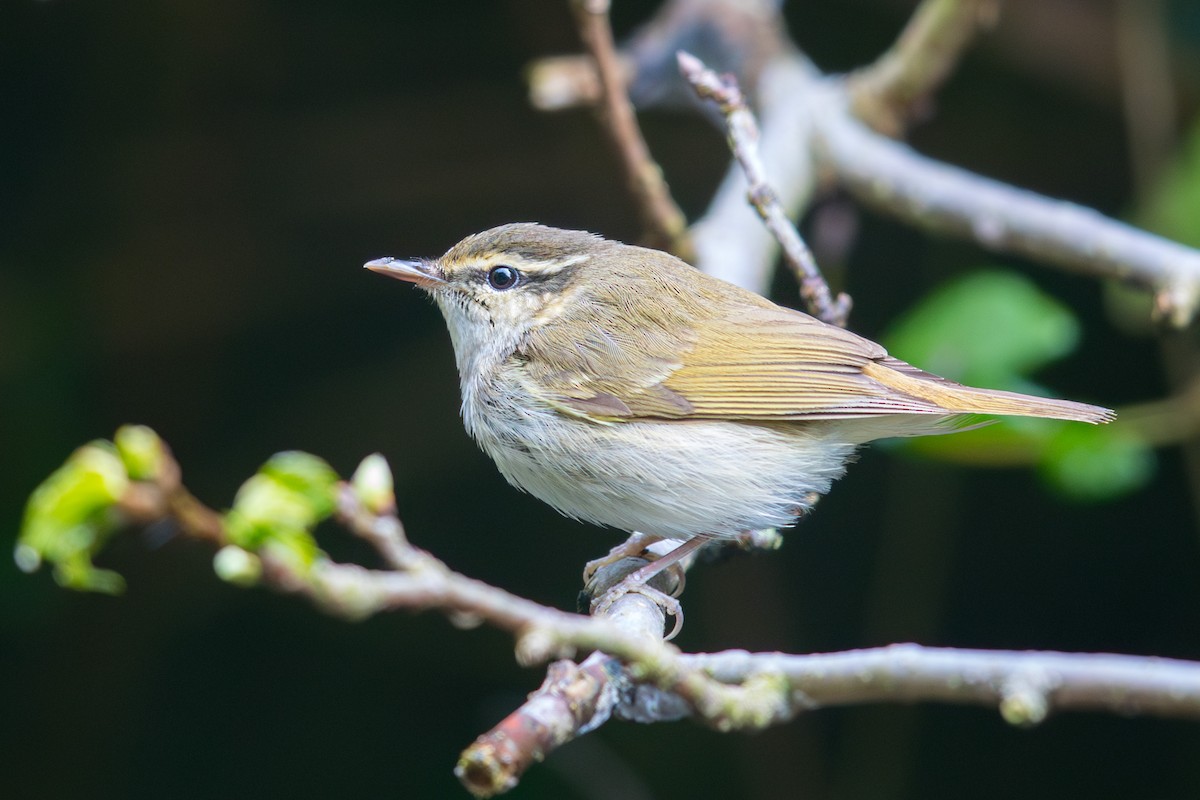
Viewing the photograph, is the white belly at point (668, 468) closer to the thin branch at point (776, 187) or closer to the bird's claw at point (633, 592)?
the bird's claw at point (633, 592)

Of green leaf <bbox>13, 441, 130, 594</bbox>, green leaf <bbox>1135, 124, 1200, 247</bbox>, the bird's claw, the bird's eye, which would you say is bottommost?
green leaf <bbox>13, 441, 130, 594</bbox>

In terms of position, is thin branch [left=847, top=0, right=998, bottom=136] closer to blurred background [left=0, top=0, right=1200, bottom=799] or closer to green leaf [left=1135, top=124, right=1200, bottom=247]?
blurred background [left=0, top=0, right=1200, bottom=799]

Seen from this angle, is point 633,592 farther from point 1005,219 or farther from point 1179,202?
point 1179,202

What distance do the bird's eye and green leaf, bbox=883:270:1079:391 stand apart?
1.25 meters

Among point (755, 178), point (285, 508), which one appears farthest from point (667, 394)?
point (285, 508)

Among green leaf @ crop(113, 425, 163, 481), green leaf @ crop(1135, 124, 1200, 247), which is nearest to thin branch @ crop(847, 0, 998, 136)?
green leaf @ crop(1135, 124, 1200, 247)

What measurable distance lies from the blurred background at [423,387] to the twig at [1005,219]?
12.4 inches

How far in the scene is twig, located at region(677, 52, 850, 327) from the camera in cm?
293

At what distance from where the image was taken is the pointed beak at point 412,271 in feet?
11.0

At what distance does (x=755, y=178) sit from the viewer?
2.93m

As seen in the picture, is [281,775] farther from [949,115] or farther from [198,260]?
[949,115]

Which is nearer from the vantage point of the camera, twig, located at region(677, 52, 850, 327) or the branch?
the branch

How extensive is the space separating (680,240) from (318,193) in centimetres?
238

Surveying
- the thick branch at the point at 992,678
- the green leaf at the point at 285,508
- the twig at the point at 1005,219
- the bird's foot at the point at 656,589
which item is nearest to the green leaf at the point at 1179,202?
the twig at the point at 1005,219
